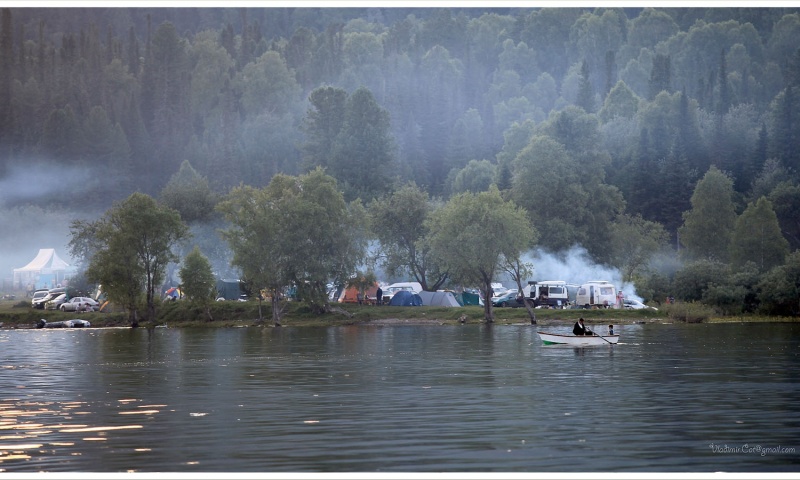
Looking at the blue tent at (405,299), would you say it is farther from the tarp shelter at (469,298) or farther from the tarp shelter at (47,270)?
the tarp shelter at (47,270)

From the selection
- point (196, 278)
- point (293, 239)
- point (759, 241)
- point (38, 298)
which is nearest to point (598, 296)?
point (759, 241)

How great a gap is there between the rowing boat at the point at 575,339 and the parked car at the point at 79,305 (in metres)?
69.7

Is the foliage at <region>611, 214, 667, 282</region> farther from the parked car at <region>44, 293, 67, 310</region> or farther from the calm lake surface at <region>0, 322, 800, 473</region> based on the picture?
the parked car at <region>44, 293, 67, 310</region>

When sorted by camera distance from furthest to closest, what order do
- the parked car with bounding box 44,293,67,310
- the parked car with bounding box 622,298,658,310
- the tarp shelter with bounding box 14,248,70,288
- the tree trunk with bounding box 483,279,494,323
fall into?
the tarp shelter with bounding box 14,248,70,288, the parked car with bounding box 44,293,67,310, the parked car with bounding box 622,298,658,310, the tree trunk with bounding box 483,279,494,323

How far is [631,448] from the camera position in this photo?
27469 millimetres

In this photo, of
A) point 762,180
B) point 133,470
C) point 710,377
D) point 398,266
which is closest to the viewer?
point 133,470

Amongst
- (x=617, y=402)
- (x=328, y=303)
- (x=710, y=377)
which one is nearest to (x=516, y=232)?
(x=328, y=303)

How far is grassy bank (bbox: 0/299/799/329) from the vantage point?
98.4m

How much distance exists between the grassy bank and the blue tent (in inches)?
93.5

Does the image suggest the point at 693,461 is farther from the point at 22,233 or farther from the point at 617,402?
the point at 22,233

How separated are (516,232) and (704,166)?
3688 inches

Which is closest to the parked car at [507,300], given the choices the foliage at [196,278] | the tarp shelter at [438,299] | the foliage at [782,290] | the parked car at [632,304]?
the tarp shelter at [438,299]

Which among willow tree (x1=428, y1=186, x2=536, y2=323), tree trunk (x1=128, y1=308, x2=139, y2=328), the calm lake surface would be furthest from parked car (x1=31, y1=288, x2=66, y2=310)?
the calm lake surface

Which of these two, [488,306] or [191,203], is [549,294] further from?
[191,203]
